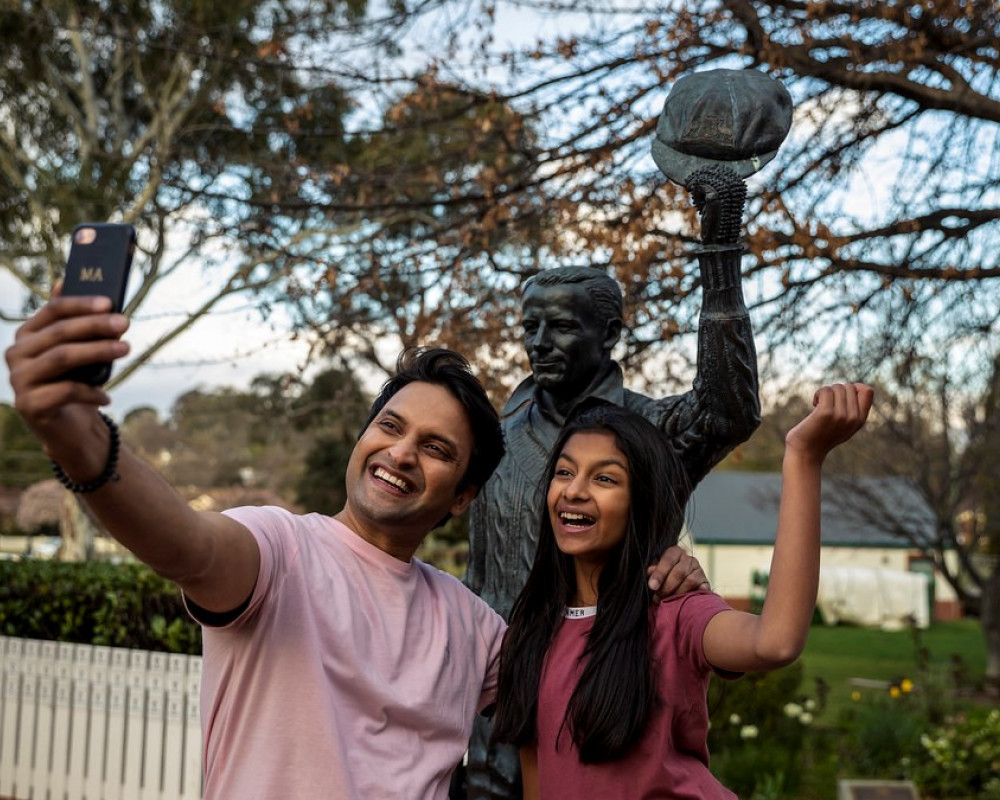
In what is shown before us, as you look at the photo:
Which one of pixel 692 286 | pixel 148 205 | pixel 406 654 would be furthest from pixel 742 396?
pixel 148 205

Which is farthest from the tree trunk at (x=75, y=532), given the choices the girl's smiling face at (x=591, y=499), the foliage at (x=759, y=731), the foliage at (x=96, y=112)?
the girl's smiling face at (x=591, y=499)

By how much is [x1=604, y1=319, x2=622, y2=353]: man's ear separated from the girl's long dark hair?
18.4 inches

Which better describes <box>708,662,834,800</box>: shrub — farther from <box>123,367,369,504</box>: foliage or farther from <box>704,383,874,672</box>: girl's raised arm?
<box>123,367,369,504</box>: foliage

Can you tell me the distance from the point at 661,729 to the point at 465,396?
2.41 ft

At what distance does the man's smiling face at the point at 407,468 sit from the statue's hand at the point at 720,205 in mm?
676

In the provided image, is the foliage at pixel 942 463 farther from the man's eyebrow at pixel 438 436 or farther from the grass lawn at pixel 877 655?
the man's eyebrow at pixel 438 436

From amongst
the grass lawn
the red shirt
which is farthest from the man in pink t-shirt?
the grass lawn

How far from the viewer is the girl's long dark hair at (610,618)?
2.01m

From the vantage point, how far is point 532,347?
2.74m

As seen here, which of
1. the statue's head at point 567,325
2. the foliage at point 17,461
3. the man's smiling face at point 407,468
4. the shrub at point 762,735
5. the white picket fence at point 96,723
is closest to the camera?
the man's smiling face at point 407,468

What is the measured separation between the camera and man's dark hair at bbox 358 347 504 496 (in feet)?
7.09

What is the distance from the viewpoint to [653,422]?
2.70 metres

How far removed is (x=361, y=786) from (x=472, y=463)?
67 cm

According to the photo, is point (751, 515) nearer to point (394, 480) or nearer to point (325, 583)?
point (394, 480)
